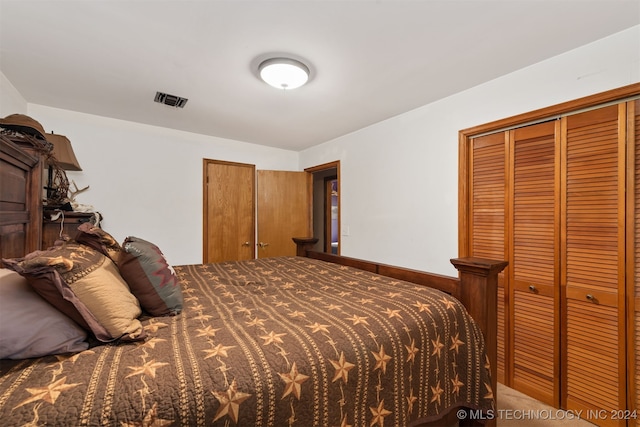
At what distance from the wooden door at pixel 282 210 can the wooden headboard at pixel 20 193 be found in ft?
8.04

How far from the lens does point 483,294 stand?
1.42 m

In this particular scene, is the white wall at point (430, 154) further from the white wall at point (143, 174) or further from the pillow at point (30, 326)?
the pillow at point (30, 326)

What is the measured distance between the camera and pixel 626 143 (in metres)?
1.59

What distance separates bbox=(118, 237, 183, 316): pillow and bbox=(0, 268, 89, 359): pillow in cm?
27

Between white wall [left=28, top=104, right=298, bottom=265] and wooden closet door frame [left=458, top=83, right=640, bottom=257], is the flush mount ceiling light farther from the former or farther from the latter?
white wall [left=28, top=104, right=298, bottom=265]

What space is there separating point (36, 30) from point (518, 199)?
3.27 m

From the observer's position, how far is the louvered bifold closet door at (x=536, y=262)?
1877 millimetres

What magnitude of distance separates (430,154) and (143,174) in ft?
10.3

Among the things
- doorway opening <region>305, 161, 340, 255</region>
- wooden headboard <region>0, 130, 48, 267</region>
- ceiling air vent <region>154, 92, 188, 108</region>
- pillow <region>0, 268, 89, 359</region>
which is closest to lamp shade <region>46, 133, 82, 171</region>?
wooden headboard <region>0, 130, 48, 267</region>

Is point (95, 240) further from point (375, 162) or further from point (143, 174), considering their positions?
point (375, 162)

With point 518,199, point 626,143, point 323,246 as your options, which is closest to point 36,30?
point 518,199

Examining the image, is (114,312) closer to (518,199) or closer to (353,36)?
(353,36)

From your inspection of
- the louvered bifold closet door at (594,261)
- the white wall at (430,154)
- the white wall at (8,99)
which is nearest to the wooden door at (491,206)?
the white wall at (430,154)

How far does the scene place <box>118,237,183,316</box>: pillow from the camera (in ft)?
3.86
